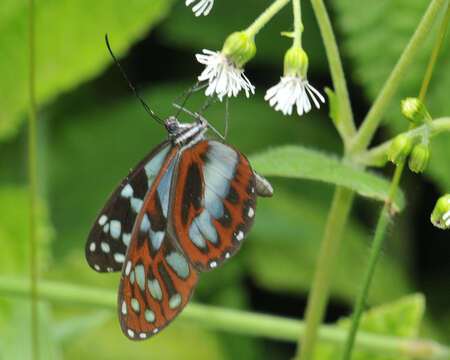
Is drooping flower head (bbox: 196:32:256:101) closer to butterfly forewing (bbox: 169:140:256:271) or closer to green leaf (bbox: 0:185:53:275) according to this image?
butterfly forewing (bbox: 169:140:256:271)

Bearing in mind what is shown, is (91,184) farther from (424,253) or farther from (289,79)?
(289,79)

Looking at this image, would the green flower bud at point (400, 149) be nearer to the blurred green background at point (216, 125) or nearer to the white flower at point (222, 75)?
the white flower at point (222, 75)

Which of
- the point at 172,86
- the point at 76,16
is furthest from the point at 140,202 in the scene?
the point at 172,86

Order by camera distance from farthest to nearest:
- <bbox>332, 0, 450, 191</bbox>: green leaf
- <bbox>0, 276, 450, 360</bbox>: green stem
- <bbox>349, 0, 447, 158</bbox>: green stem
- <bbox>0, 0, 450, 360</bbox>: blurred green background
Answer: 1. <bbox>0, 0, 450, 360</bbox>: blurred green background
2. <bbox>332, 0, 450, 191</bbox>: green leaf
3. <bbox>0, 276, 450, 360</bbox>: green stem
4. <bbox>349, 0, 447, 158</bbox>: green stem

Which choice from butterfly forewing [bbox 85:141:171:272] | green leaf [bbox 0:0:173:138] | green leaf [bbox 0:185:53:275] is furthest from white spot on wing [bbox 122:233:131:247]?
green leaf [bbox 0:0:173:138]

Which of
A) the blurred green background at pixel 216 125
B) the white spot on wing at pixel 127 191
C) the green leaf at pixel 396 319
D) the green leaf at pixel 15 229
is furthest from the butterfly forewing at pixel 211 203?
the green leaf at pixel 15 229
